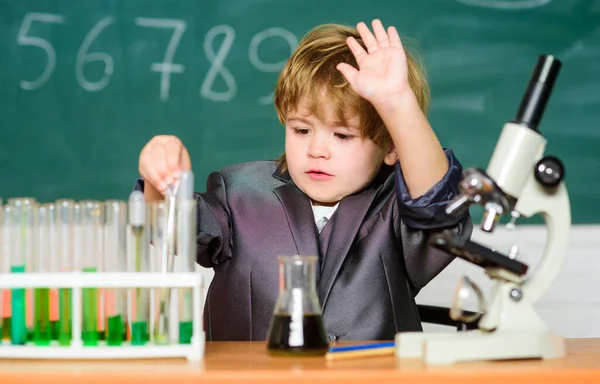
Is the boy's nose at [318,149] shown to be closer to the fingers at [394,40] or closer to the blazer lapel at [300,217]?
the blazer lapel at [300,217]

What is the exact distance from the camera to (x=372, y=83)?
1230 mm

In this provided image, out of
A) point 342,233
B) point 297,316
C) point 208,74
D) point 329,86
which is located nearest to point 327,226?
point 342,233

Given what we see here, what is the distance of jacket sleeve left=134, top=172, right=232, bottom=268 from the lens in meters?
1.52

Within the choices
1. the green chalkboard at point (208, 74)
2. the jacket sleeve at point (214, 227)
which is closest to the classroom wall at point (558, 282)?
the green chalkboard at point (208, 74)

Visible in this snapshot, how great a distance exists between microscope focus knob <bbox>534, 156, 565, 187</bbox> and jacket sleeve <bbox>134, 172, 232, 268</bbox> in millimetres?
655

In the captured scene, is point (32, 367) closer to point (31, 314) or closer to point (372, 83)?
point (31, 314)

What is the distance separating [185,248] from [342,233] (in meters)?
0.50

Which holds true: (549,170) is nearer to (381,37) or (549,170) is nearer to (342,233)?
(381,37)

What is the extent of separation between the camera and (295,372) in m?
0.93

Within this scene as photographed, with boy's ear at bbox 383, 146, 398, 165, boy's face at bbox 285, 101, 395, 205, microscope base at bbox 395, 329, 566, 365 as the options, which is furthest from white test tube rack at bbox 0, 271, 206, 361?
boy's ear at bbox 383, 146, 398, 165

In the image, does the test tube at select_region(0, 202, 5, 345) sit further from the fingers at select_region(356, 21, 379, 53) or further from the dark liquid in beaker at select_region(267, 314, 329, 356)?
the fingers at select_region(356, 21, 379, 53)

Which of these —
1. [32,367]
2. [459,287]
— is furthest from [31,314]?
[459,287]

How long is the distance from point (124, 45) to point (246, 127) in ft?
1.48

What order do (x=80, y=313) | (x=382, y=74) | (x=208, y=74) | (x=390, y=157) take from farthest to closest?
(x=208, y=74) < (x=390, y=157) < (x=382, y=74) < (x=80, y=313)
